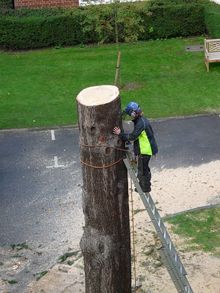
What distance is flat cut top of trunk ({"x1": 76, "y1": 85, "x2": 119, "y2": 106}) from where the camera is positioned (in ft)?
23.4

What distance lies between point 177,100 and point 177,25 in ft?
18.5

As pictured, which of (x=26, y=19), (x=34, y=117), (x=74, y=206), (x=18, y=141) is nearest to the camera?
(x=74, y=206)

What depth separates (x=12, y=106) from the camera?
1736cm

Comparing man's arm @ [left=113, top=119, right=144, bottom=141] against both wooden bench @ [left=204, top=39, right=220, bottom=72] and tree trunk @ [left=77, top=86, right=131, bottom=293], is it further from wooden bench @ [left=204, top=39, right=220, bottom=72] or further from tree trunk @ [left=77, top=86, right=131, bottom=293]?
wooden bench @ [left=204, top=39, right=220, bottom=72]

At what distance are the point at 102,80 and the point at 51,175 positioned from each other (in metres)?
5.75

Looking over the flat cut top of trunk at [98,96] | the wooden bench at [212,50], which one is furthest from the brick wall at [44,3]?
the flat cut top of trunk at [98,96]

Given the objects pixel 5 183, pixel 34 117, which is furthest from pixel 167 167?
pixel 34 117

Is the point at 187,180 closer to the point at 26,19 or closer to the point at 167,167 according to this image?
the point at 167,167

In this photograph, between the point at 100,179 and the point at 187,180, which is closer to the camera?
the point at 100,179

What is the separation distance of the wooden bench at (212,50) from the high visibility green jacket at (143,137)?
415 inches

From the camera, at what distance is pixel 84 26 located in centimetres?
2147

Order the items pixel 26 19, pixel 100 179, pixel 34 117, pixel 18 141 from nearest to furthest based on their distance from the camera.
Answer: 1. pixel 100 179
2. pixel 18 141
3. pixel 34 117
4. pixel 26 19

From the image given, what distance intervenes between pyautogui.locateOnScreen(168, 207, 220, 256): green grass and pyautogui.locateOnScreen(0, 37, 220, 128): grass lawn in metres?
4.99

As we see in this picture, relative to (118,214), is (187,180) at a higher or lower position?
lower
